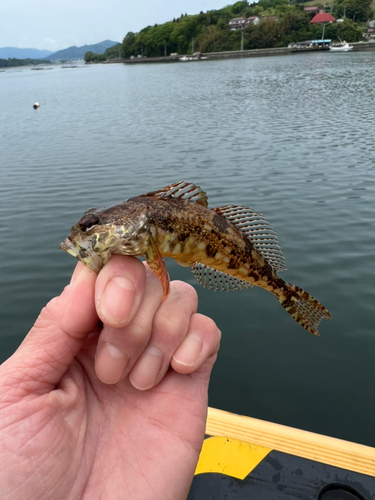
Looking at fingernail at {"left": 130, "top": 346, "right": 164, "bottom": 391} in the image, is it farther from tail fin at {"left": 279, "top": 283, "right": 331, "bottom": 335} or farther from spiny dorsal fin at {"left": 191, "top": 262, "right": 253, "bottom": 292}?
tail fin at {"left": 279, "top": 283, "right": 331, "bottom": 335}

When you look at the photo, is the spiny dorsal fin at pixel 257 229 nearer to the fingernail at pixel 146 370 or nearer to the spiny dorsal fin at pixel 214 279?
the spiny dorsal fin at pixel 214 279

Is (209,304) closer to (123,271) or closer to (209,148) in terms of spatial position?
(123,271)

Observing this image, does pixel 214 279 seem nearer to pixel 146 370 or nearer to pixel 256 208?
pixel 146 370

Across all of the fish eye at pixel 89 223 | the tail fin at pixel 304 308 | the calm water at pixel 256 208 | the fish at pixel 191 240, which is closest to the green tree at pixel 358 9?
the calm water at pixel 256 208

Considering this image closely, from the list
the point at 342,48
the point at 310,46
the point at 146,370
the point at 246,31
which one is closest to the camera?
the point at 146,370

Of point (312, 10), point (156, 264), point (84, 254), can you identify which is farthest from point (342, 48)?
point (84, 254)

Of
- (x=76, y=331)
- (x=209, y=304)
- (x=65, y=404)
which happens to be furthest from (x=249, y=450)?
(x=209, y=304)

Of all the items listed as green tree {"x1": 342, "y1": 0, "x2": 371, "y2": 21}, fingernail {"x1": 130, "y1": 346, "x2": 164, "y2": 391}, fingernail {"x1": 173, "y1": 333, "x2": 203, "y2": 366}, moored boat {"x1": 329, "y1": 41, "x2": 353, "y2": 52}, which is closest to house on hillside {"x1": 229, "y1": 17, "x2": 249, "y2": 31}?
green tree {"x1": 342, "y1": 0, "x2": 371, "y2": 21}
